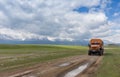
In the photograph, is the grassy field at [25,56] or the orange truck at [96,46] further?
the orange truck at [96,46]

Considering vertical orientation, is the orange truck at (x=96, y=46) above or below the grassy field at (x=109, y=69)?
above

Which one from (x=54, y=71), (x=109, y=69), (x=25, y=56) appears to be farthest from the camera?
(x=25, y=56)

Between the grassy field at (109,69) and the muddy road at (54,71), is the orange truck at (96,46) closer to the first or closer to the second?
the grassy field at (109,69)

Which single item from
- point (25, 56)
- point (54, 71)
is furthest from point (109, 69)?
point (25, 56)

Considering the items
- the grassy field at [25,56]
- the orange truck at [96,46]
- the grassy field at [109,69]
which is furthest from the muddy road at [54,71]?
the orange truck at [96,46]

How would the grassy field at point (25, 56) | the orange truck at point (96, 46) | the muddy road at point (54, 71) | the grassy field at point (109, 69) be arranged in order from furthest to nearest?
the orange truck at point (96, 46) < the grassy field at point (25, 56) < the grassy field at point (109, 69) < the muddy road at point (54, 71)

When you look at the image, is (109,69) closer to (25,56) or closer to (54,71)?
(54,71)

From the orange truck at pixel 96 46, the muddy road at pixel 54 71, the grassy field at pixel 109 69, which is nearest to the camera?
the muddy road at pixel 54 71

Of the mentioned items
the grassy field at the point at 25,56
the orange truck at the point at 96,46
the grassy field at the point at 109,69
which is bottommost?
the grassy field at the point at 109,69

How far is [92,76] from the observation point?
1855 centimetres

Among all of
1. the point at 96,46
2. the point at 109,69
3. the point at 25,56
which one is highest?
the point at 96,46

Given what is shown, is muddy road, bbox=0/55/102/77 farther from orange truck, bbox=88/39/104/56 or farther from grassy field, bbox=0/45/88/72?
orange truck, bbox=88/39/104/56

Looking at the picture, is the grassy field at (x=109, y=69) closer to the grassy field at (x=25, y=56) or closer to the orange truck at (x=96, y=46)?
the grassy field at (x=25, y=56)

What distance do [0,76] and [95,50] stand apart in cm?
3918
